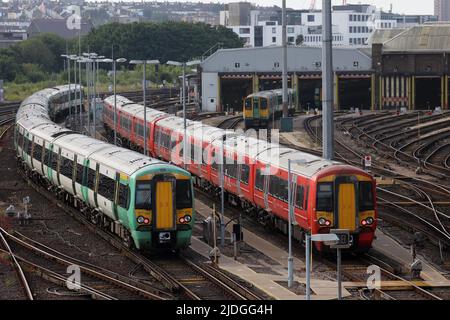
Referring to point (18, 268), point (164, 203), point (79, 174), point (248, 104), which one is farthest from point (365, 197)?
point (248, 104)

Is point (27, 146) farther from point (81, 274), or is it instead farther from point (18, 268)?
point (81, 274)

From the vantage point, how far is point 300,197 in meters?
29.8

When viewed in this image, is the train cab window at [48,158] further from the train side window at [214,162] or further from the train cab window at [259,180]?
the train cab window at [259,180]

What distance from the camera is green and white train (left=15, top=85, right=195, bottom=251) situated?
2919 cm

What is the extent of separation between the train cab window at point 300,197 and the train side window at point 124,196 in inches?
182

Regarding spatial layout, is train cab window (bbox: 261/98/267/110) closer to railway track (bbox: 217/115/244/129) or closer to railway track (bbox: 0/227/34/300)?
railway track (bbox: 217/115/244/129)

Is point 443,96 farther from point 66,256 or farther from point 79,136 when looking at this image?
point 66,256

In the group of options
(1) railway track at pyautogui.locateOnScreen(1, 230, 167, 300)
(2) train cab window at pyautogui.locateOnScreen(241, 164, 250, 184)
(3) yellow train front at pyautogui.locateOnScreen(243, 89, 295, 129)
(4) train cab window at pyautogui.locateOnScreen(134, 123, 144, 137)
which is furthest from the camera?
(3) yellow train front at pyautogui.locateOnScreen(243, 89, 295, 129)

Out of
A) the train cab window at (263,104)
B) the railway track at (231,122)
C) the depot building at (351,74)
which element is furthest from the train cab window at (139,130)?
the depot building at (351,74)

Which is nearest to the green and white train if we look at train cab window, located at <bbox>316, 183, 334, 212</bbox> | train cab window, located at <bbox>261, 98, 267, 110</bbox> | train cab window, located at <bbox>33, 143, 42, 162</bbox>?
train cab window, located at <bbox>33, 143, 42, 162</bbox>

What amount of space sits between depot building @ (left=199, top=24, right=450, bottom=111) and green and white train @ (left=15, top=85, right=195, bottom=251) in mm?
52875

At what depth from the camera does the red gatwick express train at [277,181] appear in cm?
2861
